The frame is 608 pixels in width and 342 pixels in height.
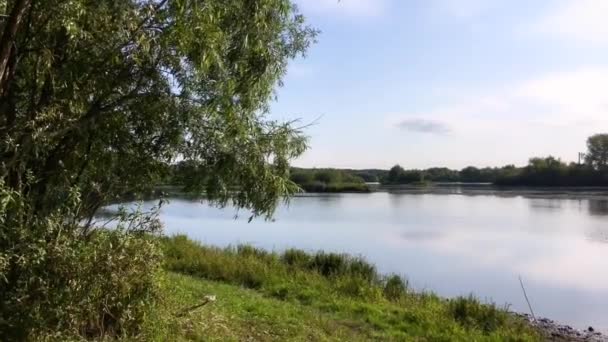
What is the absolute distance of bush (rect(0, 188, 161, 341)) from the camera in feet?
Result: 14.5

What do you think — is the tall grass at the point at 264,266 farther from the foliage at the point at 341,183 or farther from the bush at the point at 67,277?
the foliage at the point at 341,183

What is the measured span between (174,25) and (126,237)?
1825 mm

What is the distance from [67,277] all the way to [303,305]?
5239mm

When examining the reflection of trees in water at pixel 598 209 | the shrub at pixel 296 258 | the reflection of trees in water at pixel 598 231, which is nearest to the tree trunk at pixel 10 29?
the shrub at pixel 296 258

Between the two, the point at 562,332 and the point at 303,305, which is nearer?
the point at 303,305

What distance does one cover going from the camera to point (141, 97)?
5.34m

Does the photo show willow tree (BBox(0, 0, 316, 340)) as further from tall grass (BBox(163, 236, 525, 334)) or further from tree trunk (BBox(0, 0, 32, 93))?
tall grass (BBox(163, 236, 525, 334))

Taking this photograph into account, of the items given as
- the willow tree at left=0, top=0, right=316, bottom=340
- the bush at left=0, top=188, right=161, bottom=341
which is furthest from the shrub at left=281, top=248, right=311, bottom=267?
the bush at left=0, top=188, right=161, bottom=341

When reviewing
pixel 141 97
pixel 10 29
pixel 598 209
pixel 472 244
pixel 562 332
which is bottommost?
pixel 562 332

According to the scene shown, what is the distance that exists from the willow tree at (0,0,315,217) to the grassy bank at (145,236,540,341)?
1.33 m

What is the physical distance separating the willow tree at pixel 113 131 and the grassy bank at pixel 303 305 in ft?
3.11

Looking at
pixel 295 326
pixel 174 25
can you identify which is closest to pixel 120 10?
pixel 174 25

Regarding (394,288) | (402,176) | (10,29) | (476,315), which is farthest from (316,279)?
(402,176)

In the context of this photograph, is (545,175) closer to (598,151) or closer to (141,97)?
(598,151)
